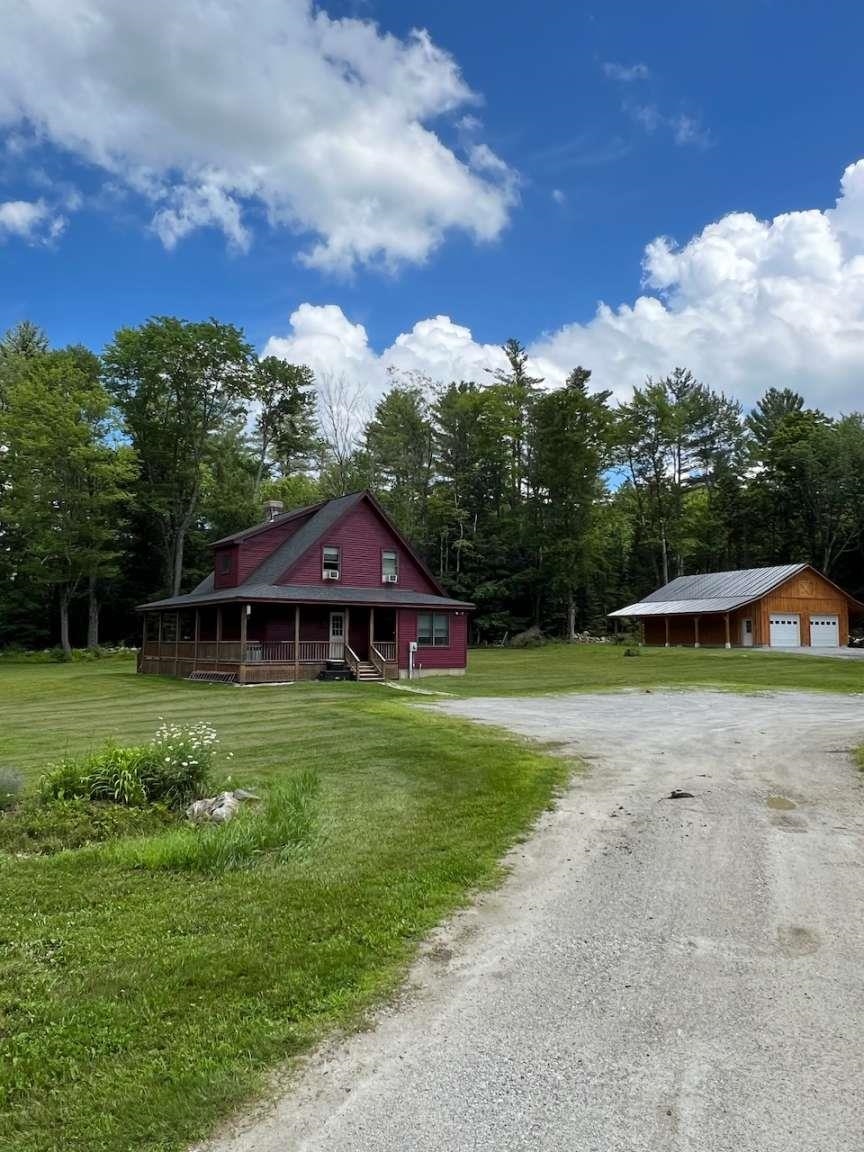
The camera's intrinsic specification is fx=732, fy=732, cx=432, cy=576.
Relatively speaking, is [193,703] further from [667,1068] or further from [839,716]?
[667,1068]

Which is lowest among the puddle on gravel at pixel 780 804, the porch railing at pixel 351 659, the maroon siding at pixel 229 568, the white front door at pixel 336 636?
the puddle on gravel at pixel 780 804

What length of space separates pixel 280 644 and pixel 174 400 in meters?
26.7

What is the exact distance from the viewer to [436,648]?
98.5ft

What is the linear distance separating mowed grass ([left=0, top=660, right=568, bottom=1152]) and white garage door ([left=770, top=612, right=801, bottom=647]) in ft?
124

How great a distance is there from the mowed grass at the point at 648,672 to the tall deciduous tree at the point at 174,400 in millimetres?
21136

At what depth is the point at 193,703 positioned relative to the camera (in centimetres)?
1798

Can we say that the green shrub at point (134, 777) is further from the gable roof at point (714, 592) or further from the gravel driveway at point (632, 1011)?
the gable roof at point (714, 592)

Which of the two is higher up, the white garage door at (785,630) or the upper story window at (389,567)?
the upper story window at (389,567)

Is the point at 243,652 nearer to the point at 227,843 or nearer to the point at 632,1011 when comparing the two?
the point at 227,843

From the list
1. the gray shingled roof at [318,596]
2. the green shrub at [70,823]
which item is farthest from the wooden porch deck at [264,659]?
the green shrub at [70,823]

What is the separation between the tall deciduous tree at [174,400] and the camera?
44.7 metres

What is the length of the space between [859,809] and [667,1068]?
518 centimetres

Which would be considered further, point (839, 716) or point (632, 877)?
point (839, 716)

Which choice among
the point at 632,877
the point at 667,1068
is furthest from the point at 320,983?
the point at 632,877
